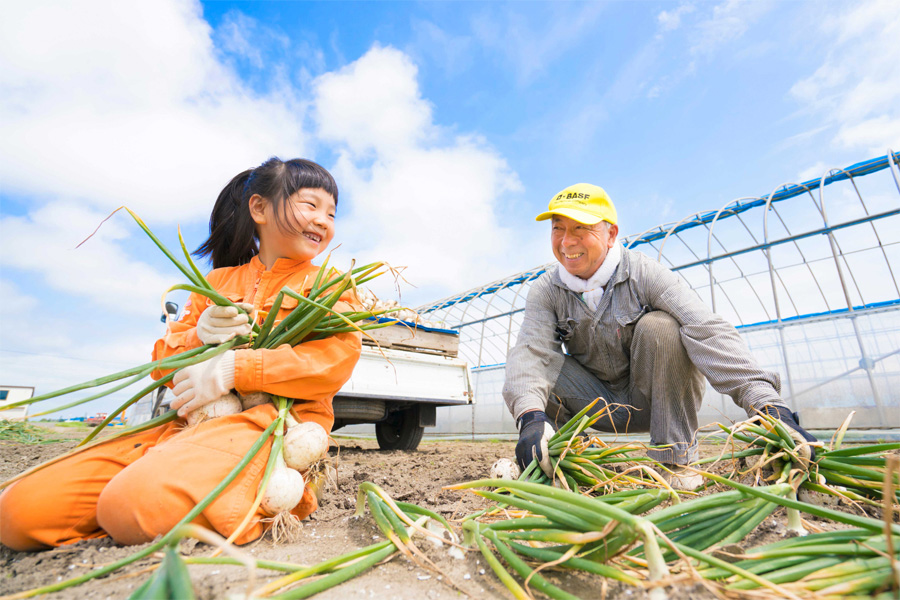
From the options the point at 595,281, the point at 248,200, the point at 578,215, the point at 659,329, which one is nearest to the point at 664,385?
the point at 659,329

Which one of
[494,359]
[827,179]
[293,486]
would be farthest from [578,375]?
[494,359]

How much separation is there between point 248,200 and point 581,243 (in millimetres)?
1573

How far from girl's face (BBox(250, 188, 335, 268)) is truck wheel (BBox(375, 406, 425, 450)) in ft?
9.90

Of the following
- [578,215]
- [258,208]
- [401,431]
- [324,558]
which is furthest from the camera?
[401,431]

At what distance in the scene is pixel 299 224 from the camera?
1746 millimetres

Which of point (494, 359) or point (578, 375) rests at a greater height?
point (494, 359)

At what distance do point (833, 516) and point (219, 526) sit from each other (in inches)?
51.1

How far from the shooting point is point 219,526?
116 cm

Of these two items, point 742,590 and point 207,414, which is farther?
Result: point 207,414

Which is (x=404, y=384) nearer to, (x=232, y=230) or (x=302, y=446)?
(x=232, y=230)

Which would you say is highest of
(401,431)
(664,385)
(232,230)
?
(232,230)

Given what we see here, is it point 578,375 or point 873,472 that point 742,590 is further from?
point 578,375

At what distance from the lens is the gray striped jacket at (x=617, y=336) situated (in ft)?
6.31

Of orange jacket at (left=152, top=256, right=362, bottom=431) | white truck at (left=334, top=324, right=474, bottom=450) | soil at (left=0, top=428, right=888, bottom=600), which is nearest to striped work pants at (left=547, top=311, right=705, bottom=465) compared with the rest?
soil at (left=0, top=428, right=888, bottom=600)
